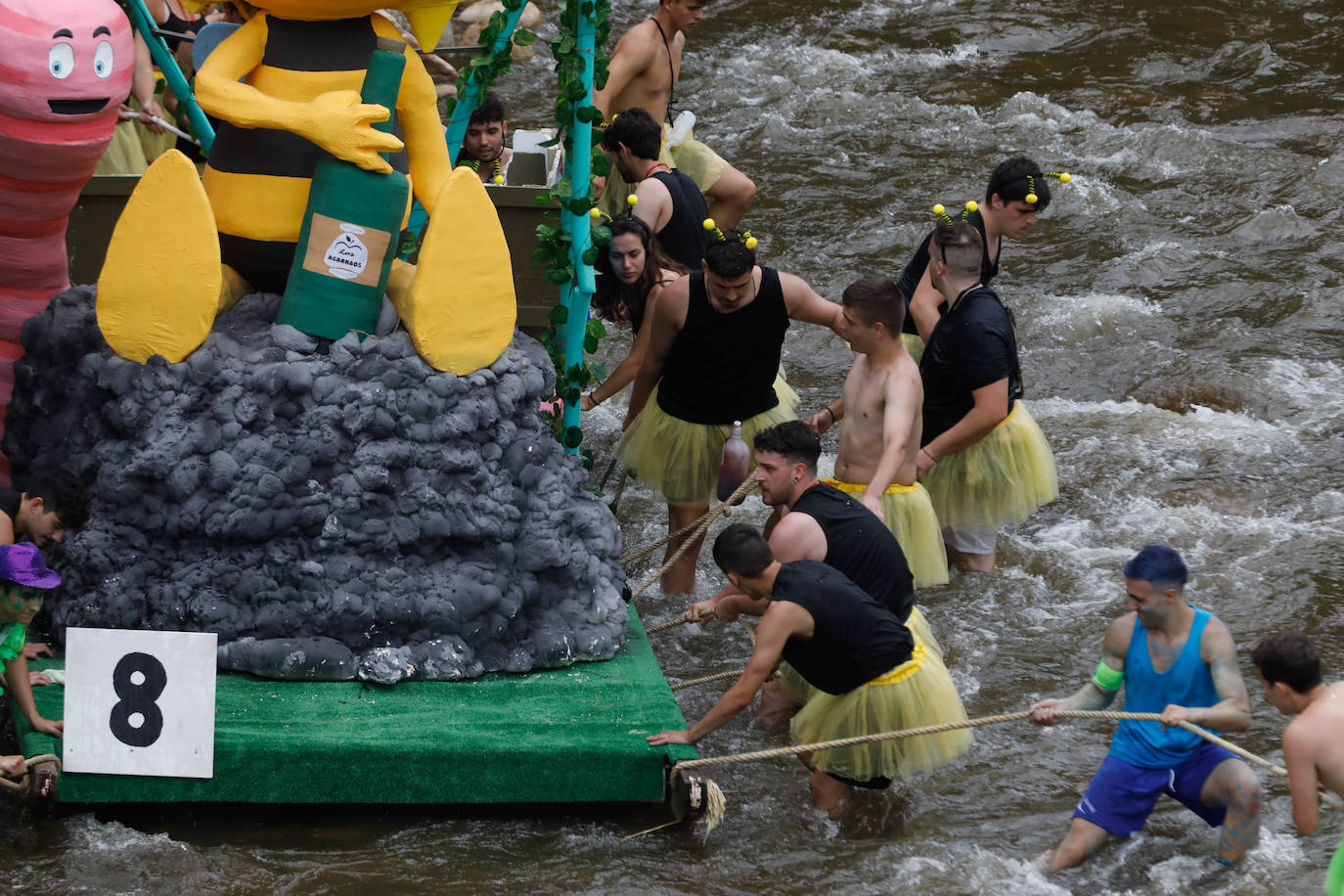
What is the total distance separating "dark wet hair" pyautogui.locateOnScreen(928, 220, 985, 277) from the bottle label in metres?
2.29

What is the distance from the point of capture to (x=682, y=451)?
6.09 m

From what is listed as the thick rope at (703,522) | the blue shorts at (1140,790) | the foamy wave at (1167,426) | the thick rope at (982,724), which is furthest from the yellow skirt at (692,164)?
the blue shorts at (1140,790)

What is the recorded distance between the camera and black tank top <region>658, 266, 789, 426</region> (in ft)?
19.1

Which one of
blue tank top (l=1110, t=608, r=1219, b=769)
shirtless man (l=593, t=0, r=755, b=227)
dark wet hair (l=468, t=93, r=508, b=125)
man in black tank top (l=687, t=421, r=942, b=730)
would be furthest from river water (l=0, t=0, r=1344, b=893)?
dark wet hair (l=468, t=93, r=508, b=125)

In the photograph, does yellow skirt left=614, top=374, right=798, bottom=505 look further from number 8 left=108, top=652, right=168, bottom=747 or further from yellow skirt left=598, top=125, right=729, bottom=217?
number 8 left=108, top=652, right=168, bottom=747

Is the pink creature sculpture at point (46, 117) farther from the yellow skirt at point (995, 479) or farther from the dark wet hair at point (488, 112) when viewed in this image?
the yellow skirt at point (995, 479)

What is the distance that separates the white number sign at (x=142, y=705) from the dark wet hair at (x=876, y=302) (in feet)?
8.20

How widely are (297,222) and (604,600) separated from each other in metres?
1.61

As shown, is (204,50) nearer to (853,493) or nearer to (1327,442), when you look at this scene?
(853,493)

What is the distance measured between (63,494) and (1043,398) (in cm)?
546

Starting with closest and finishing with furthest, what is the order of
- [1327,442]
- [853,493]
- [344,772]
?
[344,772] → [853,493] → [1327,442]

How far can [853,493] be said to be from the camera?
5.78 meters

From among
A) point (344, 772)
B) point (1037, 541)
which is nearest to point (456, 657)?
point (344, 772)

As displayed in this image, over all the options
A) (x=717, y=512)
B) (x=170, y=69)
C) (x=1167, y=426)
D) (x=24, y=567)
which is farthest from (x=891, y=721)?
(x=1167, y=426)
